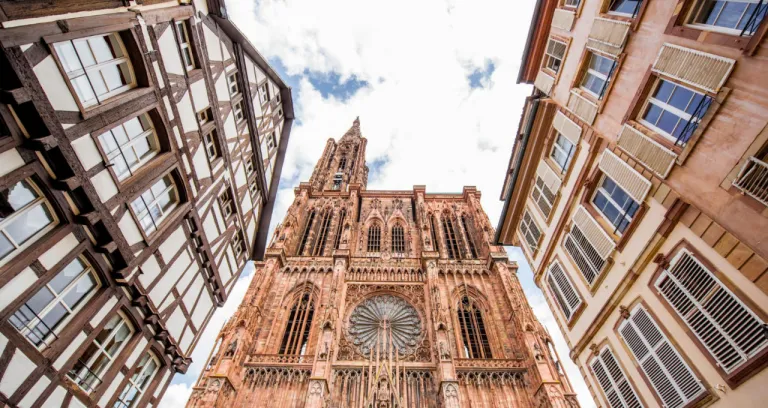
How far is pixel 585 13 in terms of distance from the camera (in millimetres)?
7938

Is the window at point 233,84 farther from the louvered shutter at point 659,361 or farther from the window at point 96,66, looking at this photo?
the louvered shutter at point 659,361

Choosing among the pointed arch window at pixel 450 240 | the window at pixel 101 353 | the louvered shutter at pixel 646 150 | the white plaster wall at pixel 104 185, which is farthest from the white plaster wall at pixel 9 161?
the pointed arch window at pixel 450 240

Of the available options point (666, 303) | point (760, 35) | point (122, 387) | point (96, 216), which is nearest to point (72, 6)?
point (96, 216)

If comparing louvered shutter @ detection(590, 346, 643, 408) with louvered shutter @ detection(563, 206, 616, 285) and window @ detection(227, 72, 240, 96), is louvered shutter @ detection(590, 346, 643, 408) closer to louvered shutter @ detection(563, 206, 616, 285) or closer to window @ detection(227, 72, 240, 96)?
louvered shutter @ detection(563, 206, 616, 285)

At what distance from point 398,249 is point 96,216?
23554 millimetres

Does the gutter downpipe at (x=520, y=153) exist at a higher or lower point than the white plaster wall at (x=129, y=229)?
higher

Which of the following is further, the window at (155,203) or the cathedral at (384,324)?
the cathedral at (384,324)

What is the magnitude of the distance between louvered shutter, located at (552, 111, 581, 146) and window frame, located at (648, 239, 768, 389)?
375 centimetres

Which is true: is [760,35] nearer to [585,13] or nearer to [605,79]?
[605,79]

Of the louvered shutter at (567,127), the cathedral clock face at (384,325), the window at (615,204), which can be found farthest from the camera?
the cathedral clock face at (384,325)

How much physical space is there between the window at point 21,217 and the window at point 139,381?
438 cm

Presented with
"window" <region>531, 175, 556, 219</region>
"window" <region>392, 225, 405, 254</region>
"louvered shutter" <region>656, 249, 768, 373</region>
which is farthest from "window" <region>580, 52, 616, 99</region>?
"window" <region>392, 225, 405, 254</region>

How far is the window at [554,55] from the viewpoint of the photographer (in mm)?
9359

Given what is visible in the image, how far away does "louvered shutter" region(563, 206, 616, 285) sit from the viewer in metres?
6.80
